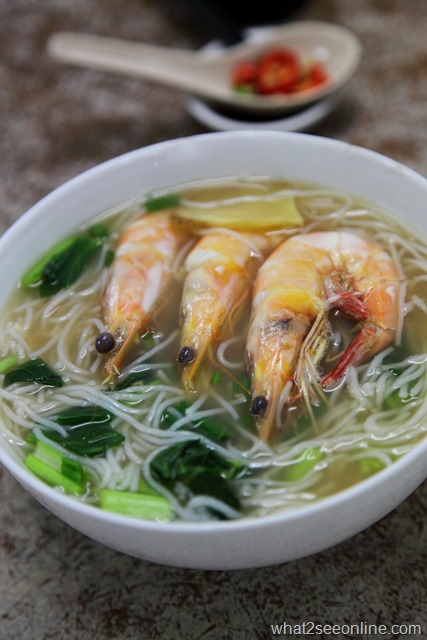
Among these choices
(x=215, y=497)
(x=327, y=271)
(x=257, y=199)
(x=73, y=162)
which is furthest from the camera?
(x=73, y=162)

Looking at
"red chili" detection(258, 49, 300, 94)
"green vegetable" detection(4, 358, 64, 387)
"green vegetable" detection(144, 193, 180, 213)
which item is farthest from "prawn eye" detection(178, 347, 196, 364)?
"red chili" detection(258, 49, 300, 94)

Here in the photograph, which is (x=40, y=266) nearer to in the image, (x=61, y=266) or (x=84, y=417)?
(x=61, y=266)

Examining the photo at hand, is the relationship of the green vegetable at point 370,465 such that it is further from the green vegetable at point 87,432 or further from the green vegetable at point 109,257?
the green vegetable at point 109,257

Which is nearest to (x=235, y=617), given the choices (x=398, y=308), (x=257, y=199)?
(x=398, y=308)

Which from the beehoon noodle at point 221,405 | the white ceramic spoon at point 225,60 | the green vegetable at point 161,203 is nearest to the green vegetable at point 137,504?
the beehoon noodle at point 221,405

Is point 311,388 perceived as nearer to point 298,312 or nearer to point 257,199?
point 298,312

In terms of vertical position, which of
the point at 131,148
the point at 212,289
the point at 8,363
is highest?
the point at 212,289

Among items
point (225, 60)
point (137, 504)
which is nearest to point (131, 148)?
point (225, 60)
